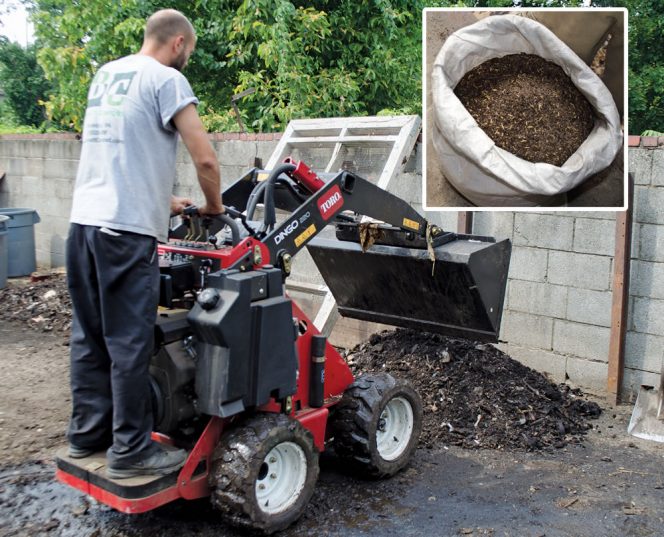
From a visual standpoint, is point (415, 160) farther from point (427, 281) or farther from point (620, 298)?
point (620, 298)

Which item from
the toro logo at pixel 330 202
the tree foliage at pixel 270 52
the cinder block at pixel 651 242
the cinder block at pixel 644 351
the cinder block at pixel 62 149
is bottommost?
the cinder block at pixel 644 351

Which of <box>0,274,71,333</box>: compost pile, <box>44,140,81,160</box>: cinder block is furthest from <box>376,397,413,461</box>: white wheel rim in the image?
<box>44,140,81,160</box>: cinder block

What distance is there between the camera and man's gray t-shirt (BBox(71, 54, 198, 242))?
10.2ft

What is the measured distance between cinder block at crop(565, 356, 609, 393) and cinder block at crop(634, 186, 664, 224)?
1047 mm

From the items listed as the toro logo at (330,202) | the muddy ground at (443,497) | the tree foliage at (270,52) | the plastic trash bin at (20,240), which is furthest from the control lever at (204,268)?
the plastic trash bin at (20,240)

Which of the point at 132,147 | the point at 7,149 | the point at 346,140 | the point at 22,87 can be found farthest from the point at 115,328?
the point at 22,87

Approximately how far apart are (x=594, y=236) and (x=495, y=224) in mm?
733

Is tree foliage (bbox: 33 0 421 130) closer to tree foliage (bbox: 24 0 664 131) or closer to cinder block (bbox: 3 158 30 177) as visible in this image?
tree foliage (bbox: 24 0 664 131)

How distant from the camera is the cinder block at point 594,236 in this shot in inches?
204

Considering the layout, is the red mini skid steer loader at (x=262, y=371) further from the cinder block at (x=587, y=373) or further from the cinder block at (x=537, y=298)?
the cinder block at (x=587, y=373)

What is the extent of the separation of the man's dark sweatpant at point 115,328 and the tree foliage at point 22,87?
18.7 m

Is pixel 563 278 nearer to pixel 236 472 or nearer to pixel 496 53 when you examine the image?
pixel 496 53

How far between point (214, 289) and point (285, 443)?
807 millimetres

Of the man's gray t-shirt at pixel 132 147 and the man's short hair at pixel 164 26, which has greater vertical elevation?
the man's short hair at pixel 164 26
